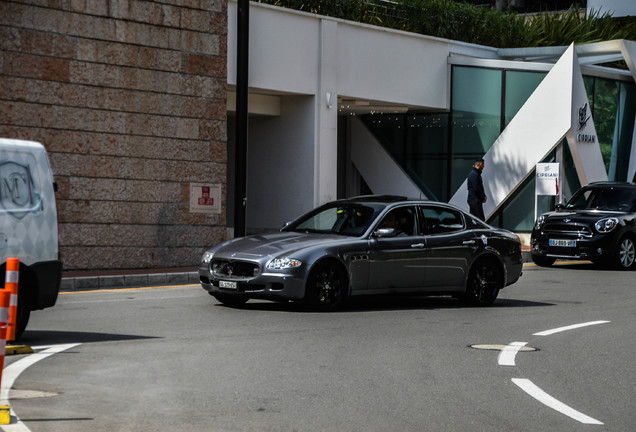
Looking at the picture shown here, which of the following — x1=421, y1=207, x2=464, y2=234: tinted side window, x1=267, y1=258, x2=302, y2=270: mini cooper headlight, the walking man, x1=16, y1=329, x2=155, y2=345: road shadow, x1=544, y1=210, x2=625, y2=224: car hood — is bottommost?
x1=16, y1=329, x2=155, y2=345: road shadow

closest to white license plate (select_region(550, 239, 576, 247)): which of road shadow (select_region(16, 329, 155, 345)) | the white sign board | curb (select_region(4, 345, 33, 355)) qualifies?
the white sign board

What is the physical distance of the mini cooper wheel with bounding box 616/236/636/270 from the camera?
22906 mm

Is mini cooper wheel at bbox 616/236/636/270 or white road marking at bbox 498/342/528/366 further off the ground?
mini cooper wheel at bbox 616/236/636/270

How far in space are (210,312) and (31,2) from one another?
27.4 ft

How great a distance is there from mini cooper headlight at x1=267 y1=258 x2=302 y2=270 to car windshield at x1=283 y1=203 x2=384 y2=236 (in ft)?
3.98

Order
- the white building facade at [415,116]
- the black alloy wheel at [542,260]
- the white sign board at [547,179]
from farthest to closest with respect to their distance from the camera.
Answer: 1. the white sign board at [547,179]
2. the white building facade at [415,116]
3. the black alloy wheel at [542,260]

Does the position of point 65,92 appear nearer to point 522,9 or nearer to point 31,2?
point 31,2

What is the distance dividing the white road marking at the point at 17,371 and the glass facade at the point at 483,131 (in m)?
22.4

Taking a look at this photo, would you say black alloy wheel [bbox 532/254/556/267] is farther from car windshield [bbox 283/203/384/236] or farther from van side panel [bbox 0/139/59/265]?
van side panel [bbox 0/139/59/265]

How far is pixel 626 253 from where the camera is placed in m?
23.1

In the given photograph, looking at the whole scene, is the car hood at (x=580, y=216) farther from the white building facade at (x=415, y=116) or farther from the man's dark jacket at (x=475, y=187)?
the white building facade at (x=415, y=116)

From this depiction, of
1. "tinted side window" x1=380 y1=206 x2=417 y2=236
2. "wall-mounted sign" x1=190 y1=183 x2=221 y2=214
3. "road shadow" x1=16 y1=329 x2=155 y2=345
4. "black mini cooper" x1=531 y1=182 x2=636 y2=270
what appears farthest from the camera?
"black mini cooper" x1=531 y1=182 x2=636 y2=270

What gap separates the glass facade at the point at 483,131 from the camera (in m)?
31.5

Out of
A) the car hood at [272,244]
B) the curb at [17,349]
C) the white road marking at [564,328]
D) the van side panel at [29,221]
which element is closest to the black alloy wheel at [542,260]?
the white road marking at [564,328]
